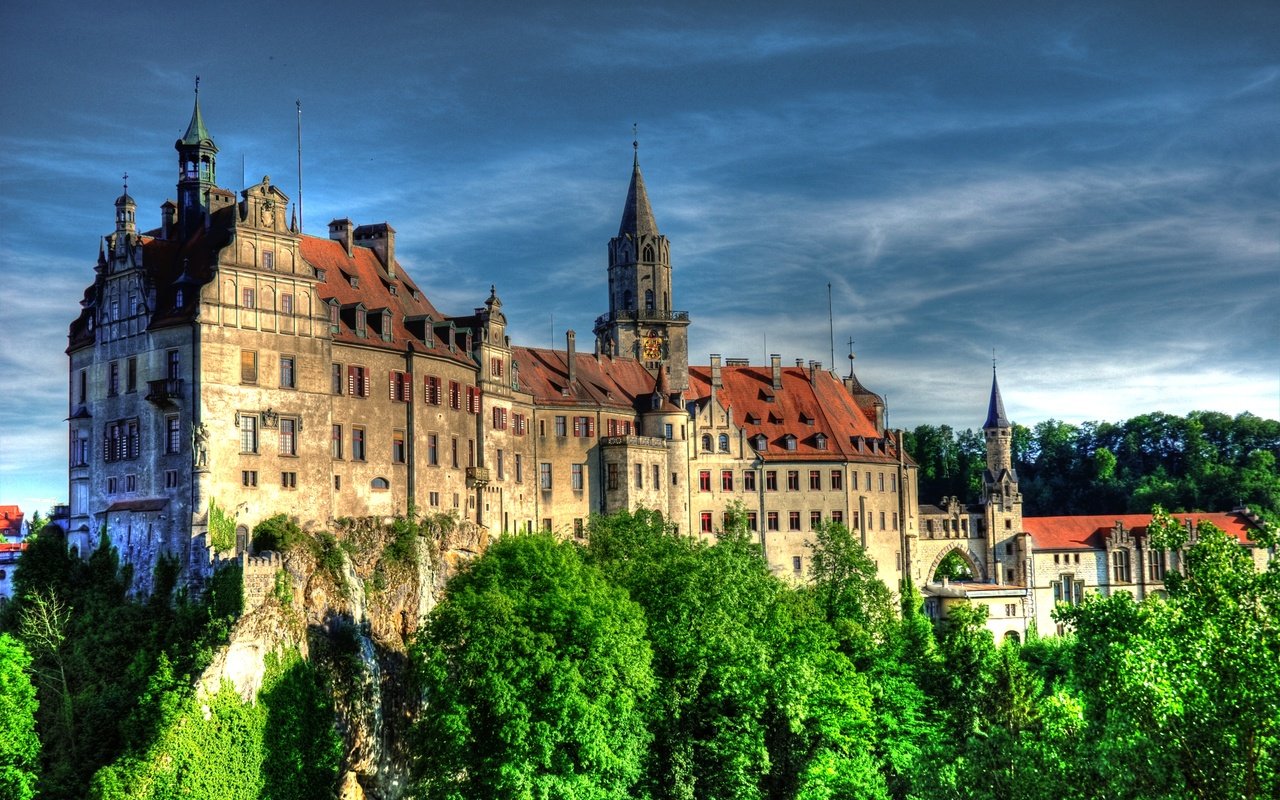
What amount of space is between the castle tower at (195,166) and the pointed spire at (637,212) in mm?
39996

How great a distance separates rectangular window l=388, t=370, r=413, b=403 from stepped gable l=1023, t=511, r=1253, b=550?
6289 cm

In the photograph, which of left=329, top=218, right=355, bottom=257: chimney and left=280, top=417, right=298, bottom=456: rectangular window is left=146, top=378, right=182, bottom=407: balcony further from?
left=329, top=218, right=355, bottom=257: chimney

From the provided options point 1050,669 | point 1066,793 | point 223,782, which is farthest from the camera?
point 1050,669

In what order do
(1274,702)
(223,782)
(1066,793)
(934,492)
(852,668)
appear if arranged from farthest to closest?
(934,492), (852,668), (223,782), (1066,793), (1274,702)

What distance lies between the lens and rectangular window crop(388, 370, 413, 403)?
70375 millimetres

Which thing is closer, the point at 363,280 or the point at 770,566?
the point at 363,280

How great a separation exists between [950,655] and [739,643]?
14.8 meters

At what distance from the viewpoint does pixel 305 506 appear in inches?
2542

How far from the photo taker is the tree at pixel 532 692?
55281 millimetres

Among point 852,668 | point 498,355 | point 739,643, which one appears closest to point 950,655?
point 852,668

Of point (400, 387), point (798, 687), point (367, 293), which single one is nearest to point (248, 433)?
point (400, 387)

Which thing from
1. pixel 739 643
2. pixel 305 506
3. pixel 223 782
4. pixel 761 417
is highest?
pixel 761 417

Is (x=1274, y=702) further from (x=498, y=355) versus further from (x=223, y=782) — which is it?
(x=498, y=355)

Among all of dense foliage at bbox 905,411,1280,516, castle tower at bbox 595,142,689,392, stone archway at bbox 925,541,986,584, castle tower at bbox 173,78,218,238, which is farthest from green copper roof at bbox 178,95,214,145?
dense foliage at bbox 905,411,1280,516
